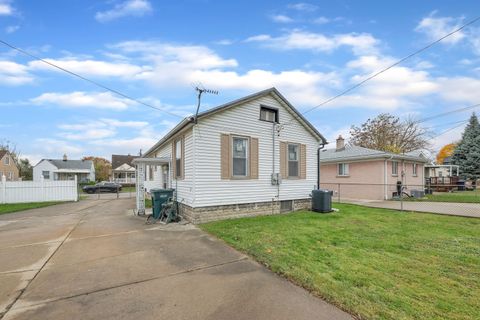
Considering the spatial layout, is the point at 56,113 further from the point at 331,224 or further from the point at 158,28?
the point at 331,224

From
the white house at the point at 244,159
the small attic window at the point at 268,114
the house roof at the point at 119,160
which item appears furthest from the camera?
the house roof at the point at 119,160

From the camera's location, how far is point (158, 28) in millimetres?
9578

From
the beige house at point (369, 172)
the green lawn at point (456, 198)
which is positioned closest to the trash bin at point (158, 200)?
the beige house at point (369, 172)

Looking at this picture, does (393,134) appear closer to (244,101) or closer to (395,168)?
(395,168)

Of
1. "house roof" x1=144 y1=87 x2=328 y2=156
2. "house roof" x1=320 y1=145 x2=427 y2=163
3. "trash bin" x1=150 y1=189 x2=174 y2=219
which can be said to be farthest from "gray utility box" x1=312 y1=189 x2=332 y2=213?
"house roof" x1=320 y1=145 x2=427 y2=163

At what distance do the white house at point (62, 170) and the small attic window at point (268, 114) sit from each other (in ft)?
158

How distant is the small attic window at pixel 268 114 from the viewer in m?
10.4

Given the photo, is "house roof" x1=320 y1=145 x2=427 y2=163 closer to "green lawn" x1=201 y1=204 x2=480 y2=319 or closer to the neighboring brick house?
"green lawn" x1=201 y1=204 x2=480 y2=319

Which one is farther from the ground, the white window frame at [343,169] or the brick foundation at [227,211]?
the white window frame at [343,169]

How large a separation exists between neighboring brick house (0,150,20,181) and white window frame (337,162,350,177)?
157 feet

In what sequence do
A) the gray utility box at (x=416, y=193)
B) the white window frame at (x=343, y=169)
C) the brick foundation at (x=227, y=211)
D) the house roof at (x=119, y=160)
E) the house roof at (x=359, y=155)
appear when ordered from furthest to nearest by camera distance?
the house roof at (x=119, y=160)
the white window frame at (x=343, y=169)
the gray utility box at (x=416, y=193)
the house roof at (x=359, y=155)
the brick foundation at (x=227, y=211)

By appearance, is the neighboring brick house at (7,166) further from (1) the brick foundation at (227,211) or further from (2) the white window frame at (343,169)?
(2) the white window frame at (343,169)

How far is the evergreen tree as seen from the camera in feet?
107

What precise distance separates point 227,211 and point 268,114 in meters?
4.36
